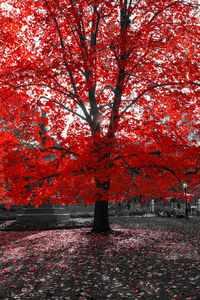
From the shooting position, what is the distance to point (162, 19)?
12930 millimetres

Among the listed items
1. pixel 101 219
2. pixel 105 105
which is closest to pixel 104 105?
pixel 105 105

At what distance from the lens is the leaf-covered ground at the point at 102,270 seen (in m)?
6.11

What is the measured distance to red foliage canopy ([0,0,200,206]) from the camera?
34.8 feet

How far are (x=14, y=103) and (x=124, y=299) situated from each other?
981cm

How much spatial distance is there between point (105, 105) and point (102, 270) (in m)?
6.43

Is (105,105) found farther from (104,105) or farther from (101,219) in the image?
(101,219)

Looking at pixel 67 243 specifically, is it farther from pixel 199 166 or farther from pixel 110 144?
pixel 199 166

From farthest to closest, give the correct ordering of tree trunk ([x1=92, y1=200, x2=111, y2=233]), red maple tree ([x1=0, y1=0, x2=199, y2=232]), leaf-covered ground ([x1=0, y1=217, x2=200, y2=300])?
1. tree trunk ([x1=92, y1=200, x2=111, y2=233])
2. red maple tree ([x1=0, y1=0, x2=199, y2=232])
3. leaf-covered ground ([x1=0, y1=217, x2=200, y2=300])

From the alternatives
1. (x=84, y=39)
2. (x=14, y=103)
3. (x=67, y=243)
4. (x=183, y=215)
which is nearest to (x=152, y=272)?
(x=67, y=243)

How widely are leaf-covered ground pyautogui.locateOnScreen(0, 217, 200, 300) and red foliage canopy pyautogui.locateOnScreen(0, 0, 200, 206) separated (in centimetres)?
197

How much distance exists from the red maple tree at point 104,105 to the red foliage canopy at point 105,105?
0.13 ft

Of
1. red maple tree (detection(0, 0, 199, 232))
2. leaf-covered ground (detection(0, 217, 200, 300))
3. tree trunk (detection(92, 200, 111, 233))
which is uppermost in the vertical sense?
red maple tree (detection(0, 0, 199, 232))

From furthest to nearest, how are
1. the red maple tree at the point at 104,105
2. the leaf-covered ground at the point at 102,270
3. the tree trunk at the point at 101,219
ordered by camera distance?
the tree trunk at the point at 101,219 → the red maple tree at the point at 104,105 → the leaf-covered ground at the point at 102,270

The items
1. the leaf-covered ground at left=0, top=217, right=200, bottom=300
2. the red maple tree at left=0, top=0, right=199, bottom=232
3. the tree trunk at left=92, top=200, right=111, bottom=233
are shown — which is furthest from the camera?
the tree trunk at left=92, top=200, right=111, bottom=233
